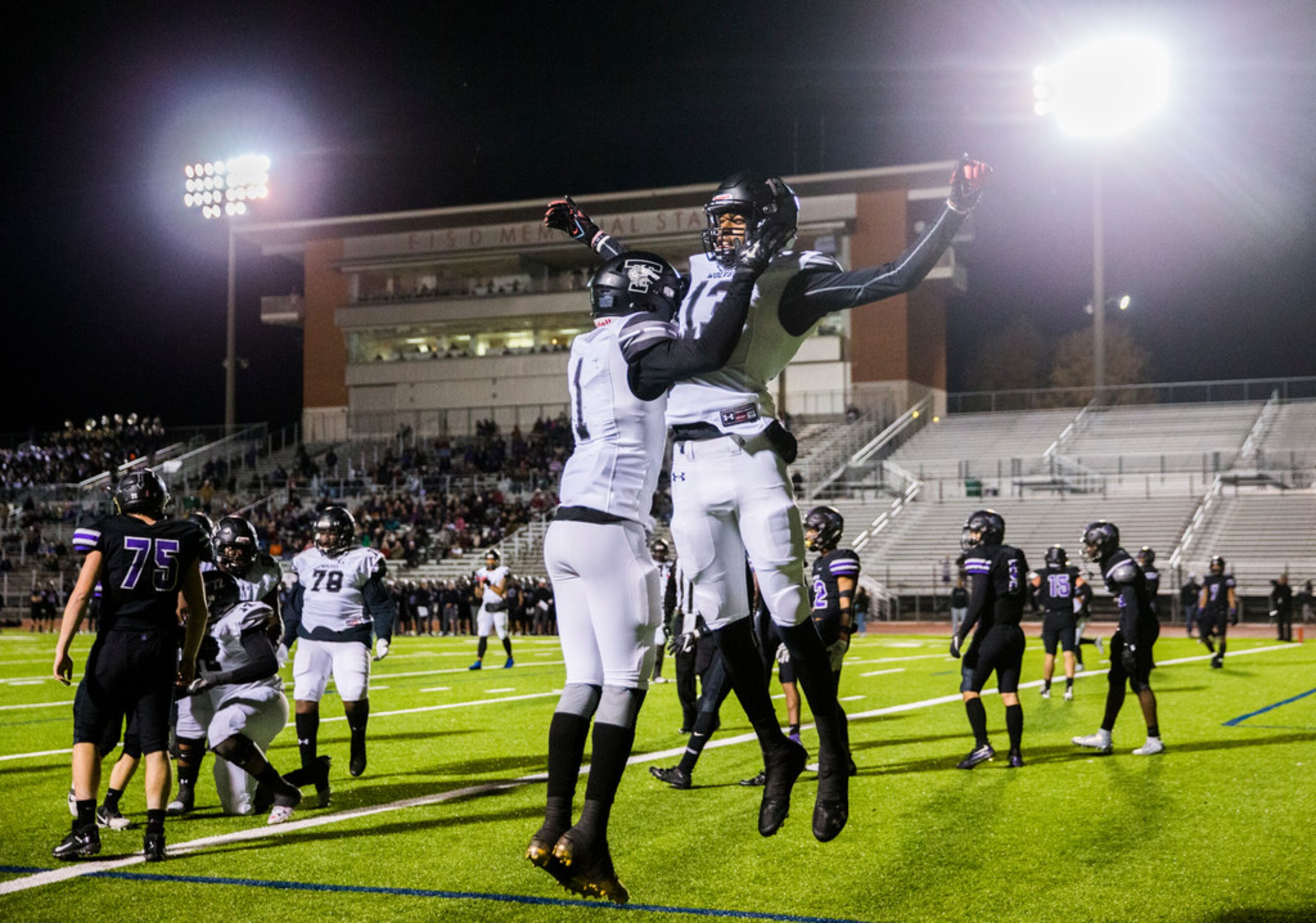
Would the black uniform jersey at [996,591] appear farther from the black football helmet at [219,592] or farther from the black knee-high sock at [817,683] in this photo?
the black knee-high sock at [817,683]

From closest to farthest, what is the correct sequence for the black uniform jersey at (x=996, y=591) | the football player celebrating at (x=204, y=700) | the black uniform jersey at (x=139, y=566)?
the black uniform jersey at (x=139, y=566) < the football player celebrating at (x=204, y=700) < the black uniform jersey at (x=996, y=591)

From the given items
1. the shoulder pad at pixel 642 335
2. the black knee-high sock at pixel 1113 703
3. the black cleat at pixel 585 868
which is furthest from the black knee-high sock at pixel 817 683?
the black knee-high sock at pixel 1113 703

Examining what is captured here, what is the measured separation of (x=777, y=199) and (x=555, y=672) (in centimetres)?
1720

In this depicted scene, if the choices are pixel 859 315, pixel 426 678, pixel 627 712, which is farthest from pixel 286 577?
pixel 627 712

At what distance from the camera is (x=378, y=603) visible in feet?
33.8

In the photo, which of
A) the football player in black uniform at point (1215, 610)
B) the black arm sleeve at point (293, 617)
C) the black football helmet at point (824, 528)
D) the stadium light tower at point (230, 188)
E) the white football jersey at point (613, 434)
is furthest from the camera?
the stadium light tower at point (230, 188)

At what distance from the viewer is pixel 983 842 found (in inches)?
314

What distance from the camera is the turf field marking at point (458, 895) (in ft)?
20.4

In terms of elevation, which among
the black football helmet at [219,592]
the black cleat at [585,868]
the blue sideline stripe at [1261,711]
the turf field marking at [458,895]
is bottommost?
the blue sideline stripe at [1261,711]

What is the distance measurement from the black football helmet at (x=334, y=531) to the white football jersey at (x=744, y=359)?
5.64 m

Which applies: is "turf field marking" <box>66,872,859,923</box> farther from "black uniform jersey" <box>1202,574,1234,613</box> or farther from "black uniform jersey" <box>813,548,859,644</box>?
"black uniform jersey" <box>1202,574,1234,613</box>

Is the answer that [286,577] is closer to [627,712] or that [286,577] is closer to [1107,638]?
[1107,638]

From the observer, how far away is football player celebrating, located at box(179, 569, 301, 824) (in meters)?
8.66

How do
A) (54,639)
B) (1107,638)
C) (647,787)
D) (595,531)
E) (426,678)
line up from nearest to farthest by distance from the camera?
(595,531) → (647,787) → (426,678) → (1107,638) → (54,639)
